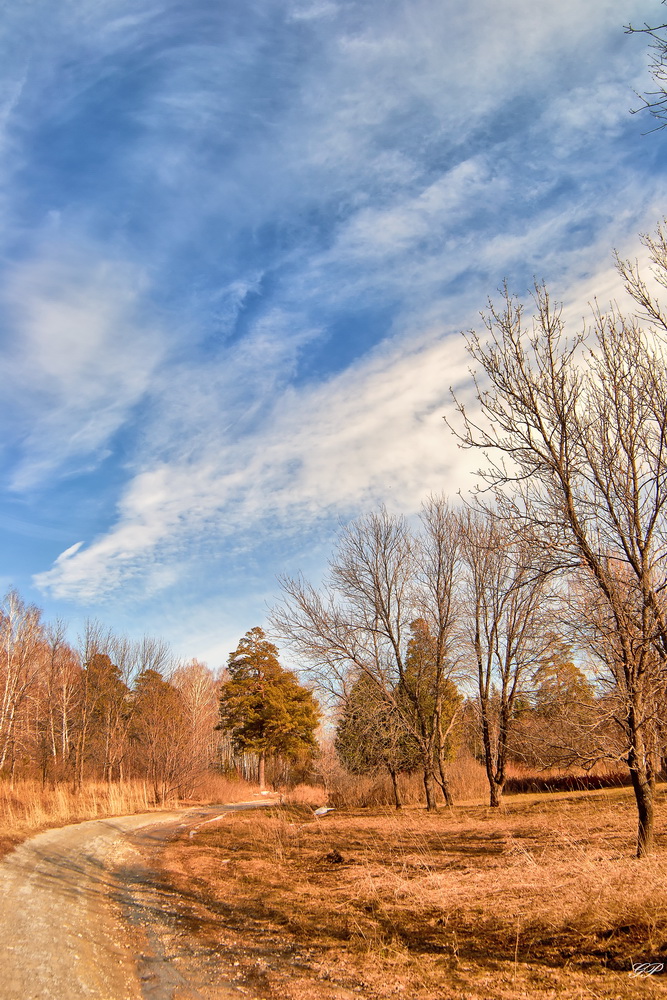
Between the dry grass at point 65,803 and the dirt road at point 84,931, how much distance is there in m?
2.21

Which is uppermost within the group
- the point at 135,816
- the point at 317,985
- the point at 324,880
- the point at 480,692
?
the point at 480,692

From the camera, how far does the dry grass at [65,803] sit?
1641 centimetres

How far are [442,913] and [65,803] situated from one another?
18.2 metres

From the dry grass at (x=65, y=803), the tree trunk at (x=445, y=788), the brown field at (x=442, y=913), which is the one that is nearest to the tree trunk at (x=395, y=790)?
the tree trunk at (x=445, y=788)

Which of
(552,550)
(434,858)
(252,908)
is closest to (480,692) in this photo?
(434,858)

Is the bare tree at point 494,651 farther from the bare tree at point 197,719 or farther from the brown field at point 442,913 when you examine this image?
the bare tree at point 197,719

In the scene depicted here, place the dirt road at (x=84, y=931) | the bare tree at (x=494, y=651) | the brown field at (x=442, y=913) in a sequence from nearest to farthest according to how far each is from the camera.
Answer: the brown field at (x=442, y=913) → the dirt road at (x=84, y=931) → the bare tree at (x=494, y=651)

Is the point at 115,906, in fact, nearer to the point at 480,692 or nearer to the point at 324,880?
the point at 324,880

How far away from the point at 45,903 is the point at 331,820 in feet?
34.6

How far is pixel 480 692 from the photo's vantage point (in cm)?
1753

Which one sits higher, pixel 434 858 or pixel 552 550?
pixel 552 550

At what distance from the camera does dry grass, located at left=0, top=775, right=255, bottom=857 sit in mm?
16406

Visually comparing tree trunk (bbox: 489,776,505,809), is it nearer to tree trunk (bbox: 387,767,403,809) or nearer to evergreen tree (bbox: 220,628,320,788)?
tree trunk (bbox: 387,767,403,809)

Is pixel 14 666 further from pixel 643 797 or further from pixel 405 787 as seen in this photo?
pixel 643 797
